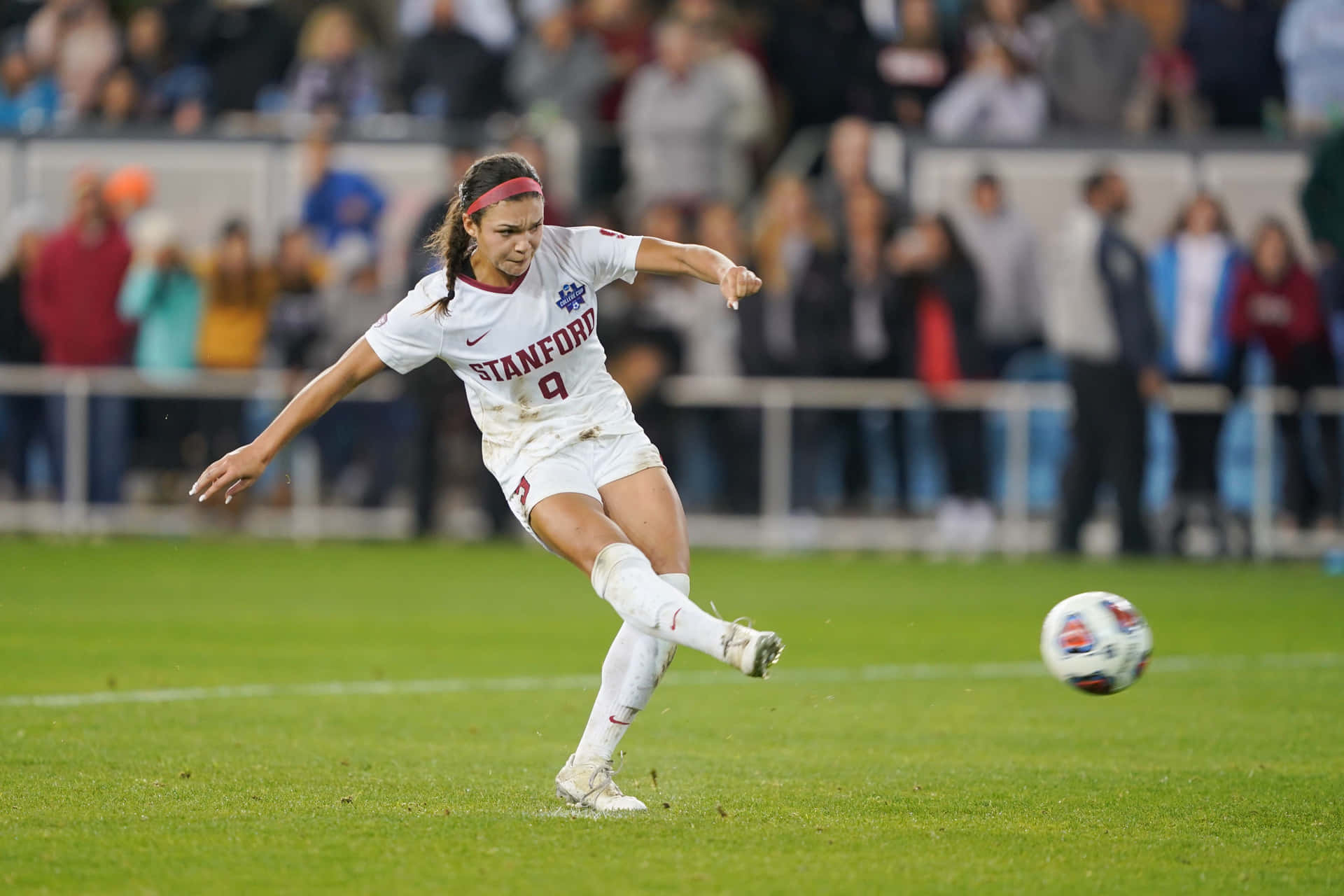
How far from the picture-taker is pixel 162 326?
19250 mm

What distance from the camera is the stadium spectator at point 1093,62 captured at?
2019cm

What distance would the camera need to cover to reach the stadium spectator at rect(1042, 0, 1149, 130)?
2019 centimetres

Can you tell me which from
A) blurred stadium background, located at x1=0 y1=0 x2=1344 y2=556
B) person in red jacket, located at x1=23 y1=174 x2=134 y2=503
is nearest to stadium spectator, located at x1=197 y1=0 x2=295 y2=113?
blurred stadium background, located at x1=0 y1=0 x2=1344 y2=556

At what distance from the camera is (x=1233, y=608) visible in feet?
48.4

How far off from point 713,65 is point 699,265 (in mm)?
13140

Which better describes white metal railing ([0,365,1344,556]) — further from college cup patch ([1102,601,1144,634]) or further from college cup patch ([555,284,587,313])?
college cup patch ([555,284,587,313])

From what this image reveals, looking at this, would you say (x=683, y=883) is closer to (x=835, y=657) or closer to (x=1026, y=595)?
(x=835, y=657)

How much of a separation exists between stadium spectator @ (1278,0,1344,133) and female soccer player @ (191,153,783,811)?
44.9 ft

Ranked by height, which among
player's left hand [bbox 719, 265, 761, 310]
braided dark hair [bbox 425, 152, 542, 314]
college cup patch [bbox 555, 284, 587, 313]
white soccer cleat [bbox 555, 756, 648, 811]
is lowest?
white soccer cleat [bbox 555, 756, 648, 811]

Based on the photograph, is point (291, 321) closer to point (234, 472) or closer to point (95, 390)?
point (95, 390)

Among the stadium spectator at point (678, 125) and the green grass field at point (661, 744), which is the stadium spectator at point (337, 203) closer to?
the stadium spectator at point (678, 125)

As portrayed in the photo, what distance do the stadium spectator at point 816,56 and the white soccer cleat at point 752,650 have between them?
1558cm

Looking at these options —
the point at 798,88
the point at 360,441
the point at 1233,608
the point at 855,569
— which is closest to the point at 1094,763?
the point at 1233,608

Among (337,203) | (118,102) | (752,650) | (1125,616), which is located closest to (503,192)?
(752,650)
